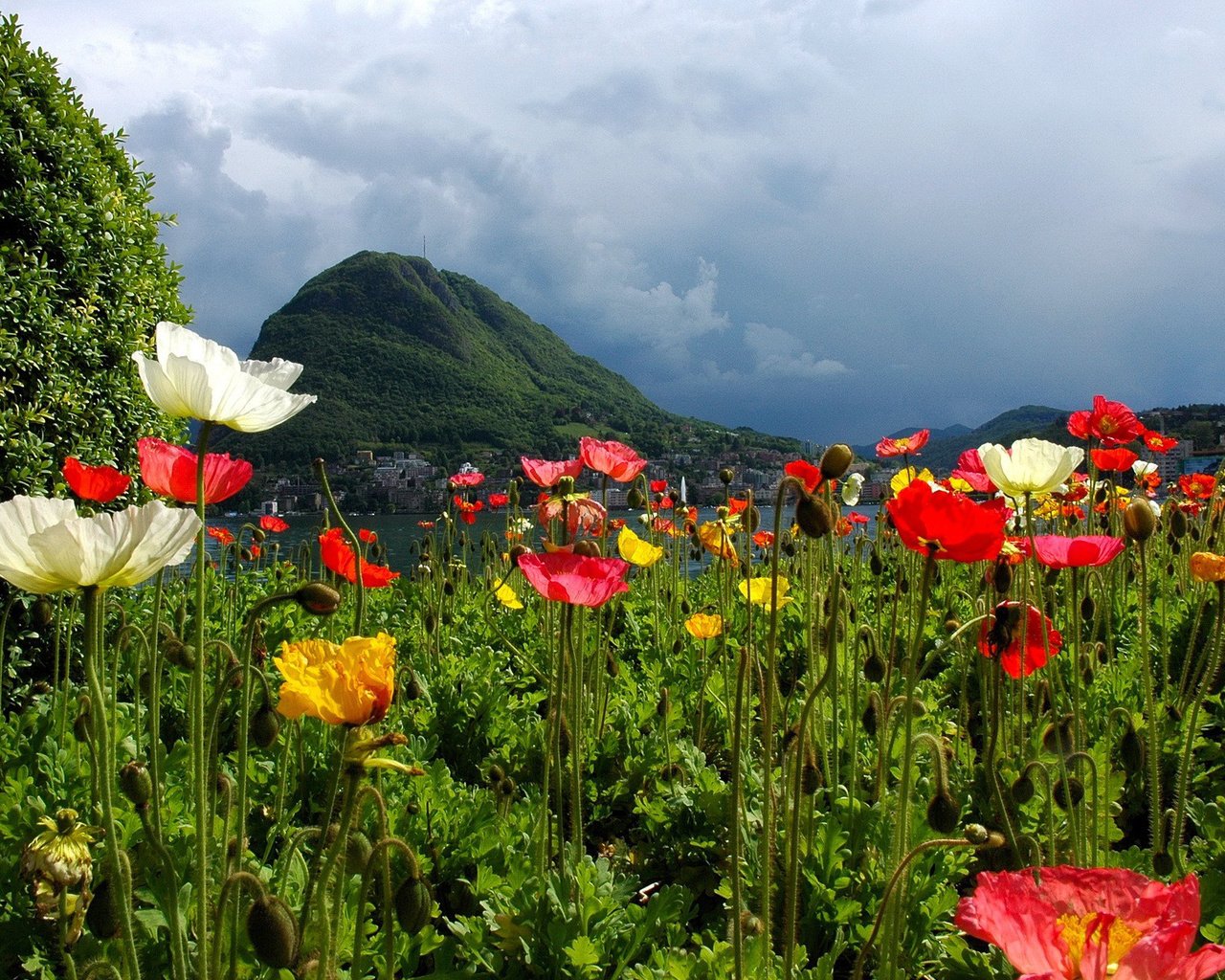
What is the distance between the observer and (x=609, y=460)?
104 inches

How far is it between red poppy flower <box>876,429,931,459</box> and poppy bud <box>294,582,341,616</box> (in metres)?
3.01

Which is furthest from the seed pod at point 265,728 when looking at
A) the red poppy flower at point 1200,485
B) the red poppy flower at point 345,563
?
the red poppy flower at point 1200,485

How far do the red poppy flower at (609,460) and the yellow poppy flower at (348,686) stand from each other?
1.62 meters

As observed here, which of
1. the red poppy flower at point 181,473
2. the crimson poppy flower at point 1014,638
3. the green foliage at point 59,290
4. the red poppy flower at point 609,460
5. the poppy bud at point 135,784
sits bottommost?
the poppy bud at point 135,784

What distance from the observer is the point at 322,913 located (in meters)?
1.11

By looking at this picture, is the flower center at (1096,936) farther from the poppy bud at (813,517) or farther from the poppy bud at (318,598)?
the poppy bud at (318,598)

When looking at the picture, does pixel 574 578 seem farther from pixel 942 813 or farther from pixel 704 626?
pixel 704 626

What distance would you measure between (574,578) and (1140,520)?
130 cm

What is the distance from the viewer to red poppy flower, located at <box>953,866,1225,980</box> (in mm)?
610

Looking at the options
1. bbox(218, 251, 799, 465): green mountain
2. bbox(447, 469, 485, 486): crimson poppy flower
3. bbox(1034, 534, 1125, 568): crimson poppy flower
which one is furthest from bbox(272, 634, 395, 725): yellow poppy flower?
bbox(218, 251, 799, 465): green mountain

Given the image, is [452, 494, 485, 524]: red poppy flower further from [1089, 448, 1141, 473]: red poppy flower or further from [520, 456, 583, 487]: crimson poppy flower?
[1089, 448, 1141, 473]: red poppy flower

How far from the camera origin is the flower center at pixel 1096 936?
65cm

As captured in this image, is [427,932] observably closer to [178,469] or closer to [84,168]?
[178,469]

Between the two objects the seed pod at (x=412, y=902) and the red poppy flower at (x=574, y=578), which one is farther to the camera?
the red poppy flower at (x=574, y=578)
